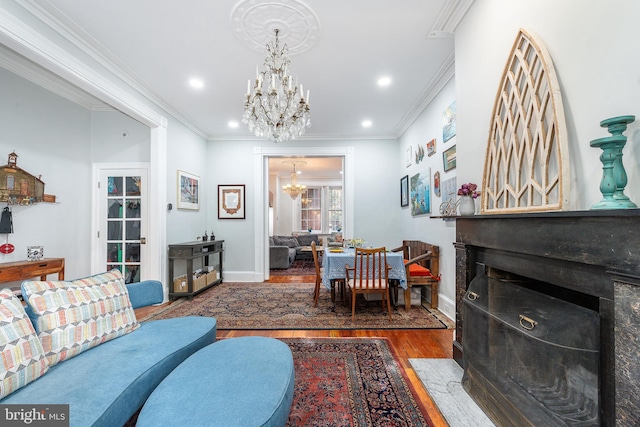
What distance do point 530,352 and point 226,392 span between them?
1476 mm

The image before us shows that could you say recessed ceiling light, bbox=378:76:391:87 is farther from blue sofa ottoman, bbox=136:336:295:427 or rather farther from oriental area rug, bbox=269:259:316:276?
oriental area rug, bbox=269:259:316:276

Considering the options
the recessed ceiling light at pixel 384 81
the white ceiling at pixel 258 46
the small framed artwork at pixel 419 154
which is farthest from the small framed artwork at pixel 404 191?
the recessed ceiling light at pixel 384 81

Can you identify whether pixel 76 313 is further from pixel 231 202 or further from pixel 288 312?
pixel 231 202

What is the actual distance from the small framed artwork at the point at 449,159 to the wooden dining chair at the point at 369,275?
1237 mm

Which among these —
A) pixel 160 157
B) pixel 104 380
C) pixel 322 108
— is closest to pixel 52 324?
pixel 104 380

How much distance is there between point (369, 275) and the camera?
10.4 ft

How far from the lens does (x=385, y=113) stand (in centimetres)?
427

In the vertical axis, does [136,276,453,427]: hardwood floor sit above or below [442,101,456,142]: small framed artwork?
below

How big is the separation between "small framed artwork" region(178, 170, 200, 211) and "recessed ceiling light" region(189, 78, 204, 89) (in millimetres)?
1466

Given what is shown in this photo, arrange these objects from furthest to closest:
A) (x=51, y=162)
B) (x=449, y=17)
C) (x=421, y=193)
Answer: (x=421, y=193), (x=51, y=162), (x=449, y=17)

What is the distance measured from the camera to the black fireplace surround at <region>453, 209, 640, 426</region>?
91 centimetres

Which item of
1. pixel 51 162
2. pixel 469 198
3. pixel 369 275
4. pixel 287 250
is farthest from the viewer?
pixel 287 250

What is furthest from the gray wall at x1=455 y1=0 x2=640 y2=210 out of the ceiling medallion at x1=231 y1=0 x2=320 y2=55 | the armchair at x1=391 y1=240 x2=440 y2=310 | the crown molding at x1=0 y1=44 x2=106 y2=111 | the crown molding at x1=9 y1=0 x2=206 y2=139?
the crown molding at x1=0 y1=44 x2=106 y2=111

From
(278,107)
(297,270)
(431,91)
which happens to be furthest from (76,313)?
(297,270)
